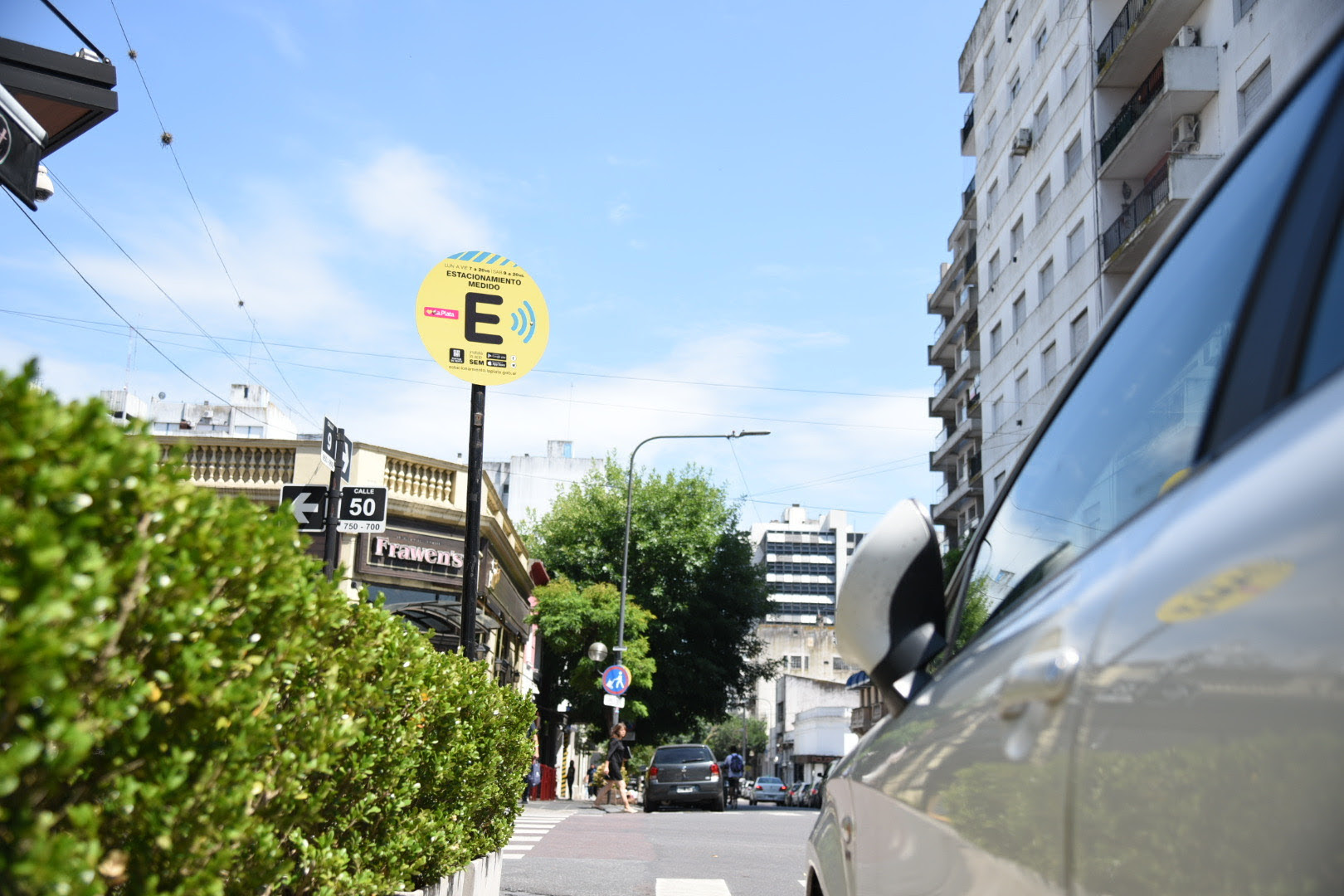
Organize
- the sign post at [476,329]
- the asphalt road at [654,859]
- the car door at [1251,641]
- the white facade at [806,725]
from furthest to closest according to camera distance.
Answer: the white facade at [806,725] < the sign post at [476,329] < the asphalt road at [654,859] < the car door at [1251,641]

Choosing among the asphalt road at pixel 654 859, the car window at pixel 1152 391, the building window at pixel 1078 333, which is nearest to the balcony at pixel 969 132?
the building window at pixel 1078 333

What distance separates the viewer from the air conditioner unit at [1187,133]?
1025 inches

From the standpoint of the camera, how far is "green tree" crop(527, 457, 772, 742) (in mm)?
45031

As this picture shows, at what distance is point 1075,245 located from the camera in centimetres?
3222

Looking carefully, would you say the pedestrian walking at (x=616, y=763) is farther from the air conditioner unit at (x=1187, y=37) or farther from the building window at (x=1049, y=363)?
the air conditioner unit at (x=1187, y=37)

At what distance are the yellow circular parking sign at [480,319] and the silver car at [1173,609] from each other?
8.30 meters

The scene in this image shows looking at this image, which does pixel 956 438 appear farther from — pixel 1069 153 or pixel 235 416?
pixel 235 416

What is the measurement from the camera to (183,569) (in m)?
1.83

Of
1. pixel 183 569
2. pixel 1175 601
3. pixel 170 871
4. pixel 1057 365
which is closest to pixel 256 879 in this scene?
pixel 170 871

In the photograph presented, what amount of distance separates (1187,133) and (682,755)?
55.9 feet

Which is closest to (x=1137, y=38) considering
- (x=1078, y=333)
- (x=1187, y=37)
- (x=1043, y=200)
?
(x=1187, y=37)

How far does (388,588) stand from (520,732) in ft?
61.7

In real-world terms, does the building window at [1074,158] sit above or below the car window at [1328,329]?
above

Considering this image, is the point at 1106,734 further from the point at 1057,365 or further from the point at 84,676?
the point at 1057,365
